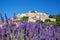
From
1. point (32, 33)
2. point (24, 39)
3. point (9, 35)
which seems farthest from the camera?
point (32, 33)

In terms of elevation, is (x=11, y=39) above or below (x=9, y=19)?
below

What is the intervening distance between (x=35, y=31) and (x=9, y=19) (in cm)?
43

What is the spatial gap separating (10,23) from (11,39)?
0.37m

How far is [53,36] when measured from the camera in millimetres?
3113

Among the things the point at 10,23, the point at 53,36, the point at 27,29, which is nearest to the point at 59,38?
the point at 53,36

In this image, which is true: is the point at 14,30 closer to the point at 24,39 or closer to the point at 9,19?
the point at 9,19

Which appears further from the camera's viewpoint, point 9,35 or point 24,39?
point 9,35

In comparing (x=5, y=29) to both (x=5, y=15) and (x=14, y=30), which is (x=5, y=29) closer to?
(x=14, y=30)

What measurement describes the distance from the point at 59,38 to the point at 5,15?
33.4 inches

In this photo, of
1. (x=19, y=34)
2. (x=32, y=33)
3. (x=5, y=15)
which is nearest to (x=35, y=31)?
(x=32, y=33)

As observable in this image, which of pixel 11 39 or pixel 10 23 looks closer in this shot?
pixel 11 39

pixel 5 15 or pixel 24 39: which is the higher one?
pixel 5 15

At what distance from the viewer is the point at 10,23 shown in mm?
3365

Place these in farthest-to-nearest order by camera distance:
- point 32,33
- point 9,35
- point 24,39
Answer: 1. point 32,33
2. point 9,35
3. point 24,39
